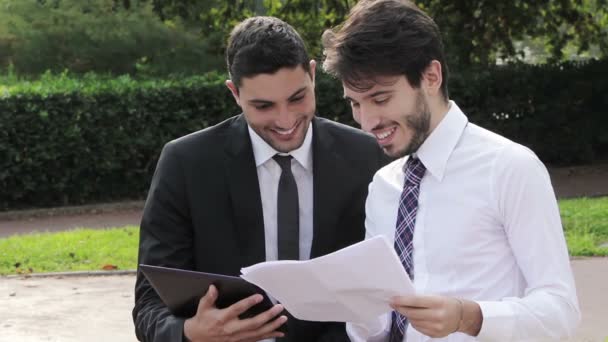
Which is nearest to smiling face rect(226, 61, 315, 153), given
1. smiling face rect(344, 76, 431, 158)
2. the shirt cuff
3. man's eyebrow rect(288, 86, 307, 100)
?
man's eyebrow rect(288, 86, 307, 100)

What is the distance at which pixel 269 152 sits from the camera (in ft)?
11.3

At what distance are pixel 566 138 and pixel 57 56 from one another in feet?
31.1

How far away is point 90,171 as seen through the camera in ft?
46.0

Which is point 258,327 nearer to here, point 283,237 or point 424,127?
point 283,237

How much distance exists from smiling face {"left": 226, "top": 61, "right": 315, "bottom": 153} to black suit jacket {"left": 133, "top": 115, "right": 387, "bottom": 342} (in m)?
0.13

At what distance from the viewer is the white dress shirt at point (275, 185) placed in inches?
135

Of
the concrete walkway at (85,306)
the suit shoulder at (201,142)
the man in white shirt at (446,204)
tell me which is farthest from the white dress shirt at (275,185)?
the concrete walkway at (85,306)

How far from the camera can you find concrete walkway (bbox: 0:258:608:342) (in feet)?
22.3

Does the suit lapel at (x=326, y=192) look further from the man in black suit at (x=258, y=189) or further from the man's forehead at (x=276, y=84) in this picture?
the man's forehead at (x=276, y=84)

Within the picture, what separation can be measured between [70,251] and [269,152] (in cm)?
670

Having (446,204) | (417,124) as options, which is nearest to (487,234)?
(446,204)

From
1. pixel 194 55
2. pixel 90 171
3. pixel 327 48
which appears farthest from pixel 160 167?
pixel 194 55

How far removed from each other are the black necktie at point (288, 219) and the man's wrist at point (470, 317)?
894 mm

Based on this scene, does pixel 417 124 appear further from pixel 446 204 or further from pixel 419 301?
pixel 419 301
